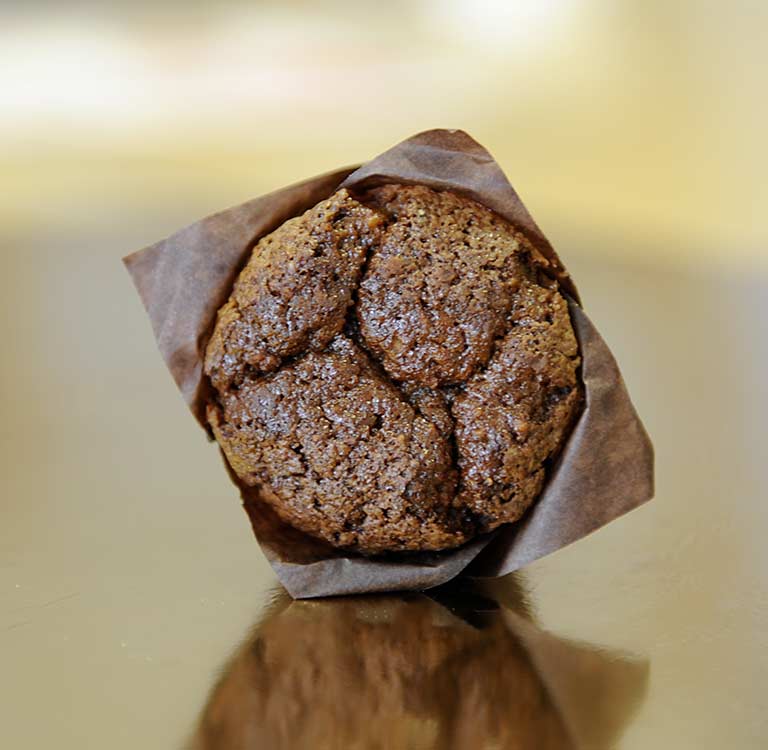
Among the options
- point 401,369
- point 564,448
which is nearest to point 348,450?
point 401,369

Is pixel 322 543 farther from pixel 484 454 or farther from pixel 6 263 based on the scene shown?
pixel 6 263

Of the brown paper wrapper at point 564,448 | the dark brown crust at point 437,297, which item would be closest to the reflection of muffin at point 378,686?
the brown paper wrapper at point 564,448

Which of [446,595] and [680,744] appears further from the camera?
[446,595]

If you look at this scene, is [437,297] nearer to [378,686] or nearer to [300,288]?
[300,288]

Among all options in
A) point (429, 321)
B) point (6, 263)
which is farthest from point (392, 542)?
point (6, 263)

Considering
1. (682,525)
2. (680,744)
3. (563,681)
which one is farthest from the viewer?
(682,525)

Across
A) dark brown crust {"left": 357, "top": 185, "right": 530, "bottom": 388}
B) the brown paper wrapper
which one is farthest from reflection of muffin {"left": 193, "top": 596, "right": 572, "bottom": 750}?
dark brown crust {"left": 357, "top": 185, "right": 530, "bottom": 388}
